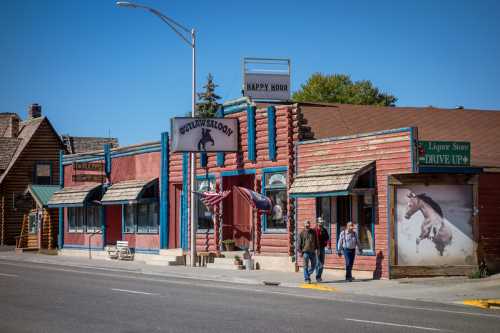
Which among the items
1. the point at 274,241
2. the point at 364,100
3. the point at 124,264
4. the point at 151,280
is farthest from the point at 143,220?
the point at 364,100

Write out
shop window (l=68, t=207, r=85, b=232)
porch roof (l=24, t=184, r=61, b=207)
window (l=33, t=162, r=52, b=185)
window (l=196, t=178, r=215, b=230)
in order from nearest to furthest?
window (l=196, t=178, r=215, b=230)
shop window (l=68, t=207, r=85, b=232)
porch roof (l=24, t=184, r=61, b=207)
window (l=33, t=162, r=52, b=185)

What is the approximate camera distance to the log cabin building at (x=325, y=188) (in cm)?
2525

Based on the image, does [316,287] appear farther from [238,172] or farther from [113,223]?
[113,223]

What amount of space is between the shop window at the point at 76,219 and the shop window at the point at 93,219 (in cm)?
53

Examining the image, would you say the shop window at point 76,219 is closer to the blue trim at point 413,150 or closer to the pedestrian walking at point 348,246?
the pedestrian walking at point 348,246

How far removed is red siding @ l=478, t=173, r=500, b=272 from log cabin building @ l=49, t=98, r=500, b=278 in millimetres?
34

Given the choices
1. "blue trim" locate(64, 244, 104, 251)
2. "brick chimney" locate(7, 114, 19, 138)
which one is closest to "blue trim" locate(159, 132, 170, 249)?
"blue trim" locate(64, 244, 104, 251)

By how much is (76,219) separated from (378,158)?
24943mm

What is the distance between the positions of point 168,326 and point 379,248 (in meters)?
13.6

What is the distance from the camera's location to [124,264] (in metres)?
35.4

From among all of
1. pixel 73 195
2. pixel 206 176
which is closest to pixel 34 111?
pixel 73 195

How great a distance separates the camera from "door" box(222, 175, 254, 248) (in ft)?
113

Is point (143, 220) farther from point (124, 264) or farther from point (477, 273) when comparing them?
point (477, 273)

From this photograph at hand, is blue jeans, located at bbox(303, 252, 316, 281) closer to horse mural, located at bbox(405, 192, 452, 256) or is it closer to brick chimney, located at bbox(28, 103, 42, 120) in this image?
horse mural, located at bbox(405, 192, 452, 256)
